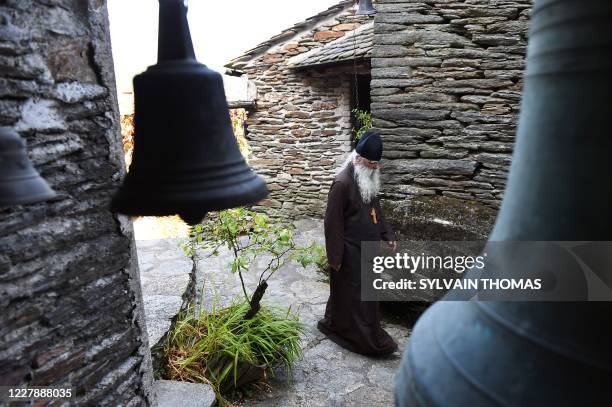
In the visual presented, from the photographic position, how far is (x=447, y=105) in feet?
13.5

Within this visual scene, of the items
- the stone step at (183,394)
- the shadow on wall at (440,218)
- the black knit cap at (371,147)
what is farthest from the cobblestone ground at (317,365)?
the black knit cap at (371,147)

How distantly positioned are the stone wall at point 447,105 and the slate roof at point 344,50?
2.32 m

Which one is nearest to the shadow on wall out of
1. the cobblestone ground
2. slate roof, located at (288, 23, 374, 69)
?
the cobblestone ground

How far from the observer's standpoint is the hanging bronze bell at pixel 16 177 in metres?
1.13

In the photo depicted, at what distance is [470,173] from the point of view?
4.16 m

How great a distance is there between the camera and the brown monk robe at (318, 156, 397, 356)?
3.77 meters

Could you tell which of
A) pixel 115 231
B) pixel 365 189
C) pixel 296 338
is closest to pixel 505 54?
pixel 365 189

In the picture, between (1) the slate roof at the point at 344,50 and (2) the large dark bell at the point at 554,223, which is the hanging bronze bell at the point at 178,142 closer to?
(2) the large dark bell at the point at 554,223

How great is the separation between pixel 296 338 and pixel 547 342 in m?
3.10

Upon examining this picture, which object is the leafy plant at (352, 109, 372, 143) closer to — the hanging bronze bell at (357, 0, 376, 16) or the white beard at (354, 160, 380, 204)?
the hanging bronze bell at (357, 0, 376, 16)

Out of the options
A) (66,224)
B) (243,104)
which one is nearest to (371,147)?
(66,224)

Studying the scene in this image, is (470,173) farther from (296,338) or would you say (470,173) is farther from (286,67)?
(286,67)

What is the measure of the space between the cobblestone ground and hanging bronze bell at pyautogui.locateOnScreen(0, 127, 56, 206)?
8.33 feet

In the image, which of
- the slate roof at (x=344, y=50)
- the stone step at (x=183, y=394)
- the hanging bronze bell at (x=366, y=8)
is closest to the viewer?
the stone step at (x=183, y=394)
